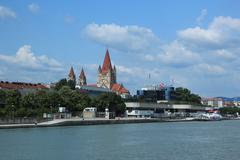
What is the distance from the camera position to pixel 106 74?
187375 millimetres

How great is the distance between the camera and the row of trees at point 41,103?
8325 centimetres

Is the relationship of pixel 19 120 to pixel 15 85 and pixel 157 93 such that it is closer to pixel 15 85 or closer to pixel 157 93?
pixel 15 85

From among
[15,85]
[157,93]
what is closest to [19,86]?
[15,85]

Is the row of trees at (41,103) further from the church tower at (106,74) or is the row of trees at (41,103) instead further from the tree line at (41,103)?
the church tower at (106,74)

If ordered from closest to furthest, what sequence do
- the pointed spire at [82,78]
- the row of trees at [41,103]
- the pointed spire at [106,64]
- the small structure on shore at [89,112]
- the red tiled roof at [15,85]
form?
the row of trees at [41,103] → the small structure on shore at [89,112] → the red tiled roof at [15,85] → the pointed spire at [106,64] → the pointed spire at [82,78]

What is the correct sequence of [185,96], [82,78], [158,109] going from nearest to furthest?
Result: 1. [158,109]
2. [185,96]
3. [82,78]

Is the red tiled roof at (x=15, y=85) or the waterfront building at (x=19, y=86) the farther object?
the red tiled roof at (x=15, y=85)

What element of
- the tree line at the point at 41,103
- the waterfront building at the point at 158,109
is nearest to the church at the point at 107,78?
the waterfront building at the point at 158,109

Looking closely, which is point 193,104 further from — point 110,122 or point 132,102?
point 110,122

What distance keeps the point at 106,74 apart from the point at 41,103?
9712 cm

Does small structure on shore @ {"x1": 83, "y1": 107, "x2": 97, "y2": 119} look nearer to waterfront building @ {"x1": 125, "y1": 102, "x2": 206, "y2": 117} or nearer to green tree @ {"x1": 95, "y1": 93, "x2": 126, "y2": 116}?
green tree @ {"x1": 95, "y1": 93, "x2": 126, "y2": 116}

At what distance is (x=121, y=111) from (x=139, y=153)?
3335 inches

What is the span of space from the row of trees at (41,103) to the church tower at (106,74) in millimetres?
72179

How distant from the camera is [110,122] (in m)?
94.1
